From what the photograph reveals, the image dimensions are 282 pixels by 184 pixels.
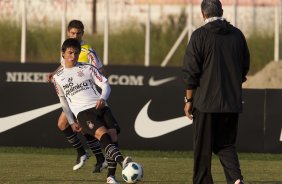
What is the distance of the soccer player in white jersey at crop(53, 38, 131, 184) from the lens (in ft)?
41.0

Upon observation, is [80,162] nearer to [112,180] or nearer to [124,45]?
[112,180]

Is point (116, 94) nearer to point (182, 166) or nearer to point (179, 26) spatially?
point (182, 166)

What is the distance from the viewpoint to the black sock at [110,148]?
1228 cm

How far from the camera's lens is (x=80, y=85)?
505 inches

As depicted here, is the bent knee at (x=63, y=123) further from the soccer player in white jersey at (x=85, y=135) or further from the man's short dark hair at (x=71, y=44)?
the man's short dark hair at (x=71, y=44)

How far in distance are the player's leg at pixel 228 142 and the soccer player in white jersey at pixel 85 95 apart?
6.02 feet

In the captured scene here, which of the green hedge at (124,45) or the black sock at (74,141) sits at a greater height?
the green hedge at (124,45)

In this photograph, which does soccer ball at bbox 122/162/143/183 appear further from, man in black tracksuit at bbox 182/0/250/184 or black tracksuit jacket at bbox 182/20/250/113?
black tracksuit jacket at bbox 182/20/250/113

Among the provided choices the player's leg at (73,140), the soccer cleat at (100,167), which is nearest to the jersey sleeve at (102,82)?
the soccer cleat at (100,167)

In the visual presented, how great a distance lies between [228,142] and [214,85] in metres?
0.67

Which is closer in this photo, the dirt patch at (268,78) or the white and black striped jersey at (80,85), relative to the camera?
the white and black striped jersey at (80,85)

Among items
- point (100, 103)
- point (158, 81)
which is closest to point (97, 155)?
point (100, 103)

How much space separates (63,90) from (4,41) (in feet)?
48.2

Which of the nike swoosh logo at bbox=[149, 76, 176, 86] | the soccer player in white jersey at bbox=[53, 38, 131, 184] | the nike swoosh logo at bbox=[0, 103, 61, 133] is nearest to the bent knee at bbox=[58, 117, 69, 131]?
the soccer player in white jersey at bbox=[53, 38, 131, 184]
